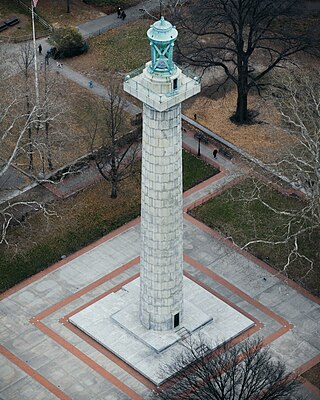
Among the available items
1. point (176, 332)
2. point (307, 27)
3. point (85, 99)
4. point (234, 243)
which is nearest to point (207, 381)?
point (176, 332)

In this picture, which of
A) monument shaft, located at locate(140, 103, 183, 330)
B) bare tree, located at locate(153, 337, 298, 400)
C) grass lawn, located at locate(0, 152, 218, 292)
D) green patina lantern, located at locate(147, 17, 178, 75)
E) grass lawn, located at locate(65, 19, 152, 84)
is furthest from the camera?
grass lawn, located at locate(65, 19, 152, 84)

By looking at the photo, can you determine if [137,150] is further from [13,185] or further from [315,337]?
[315,337]

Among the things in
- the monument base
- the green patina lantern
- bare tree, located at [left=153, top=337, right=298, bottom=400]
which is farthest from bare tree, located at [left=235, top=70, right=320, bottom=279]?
the green patina lantern

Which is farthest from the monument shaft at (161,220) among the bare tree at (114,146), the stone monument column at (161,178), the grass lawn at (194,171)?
the grass lawn at (194,171)

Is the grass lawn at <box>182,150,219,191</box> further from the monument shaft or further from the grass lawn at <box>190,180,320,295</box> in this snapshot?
the monument shaft

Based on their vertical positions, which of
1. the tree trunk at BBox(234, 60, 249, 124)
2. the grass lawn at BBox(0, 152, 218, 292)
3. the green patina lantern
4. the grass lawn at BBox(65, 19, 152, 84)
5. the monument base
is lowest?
the grass lawn at BBox(0, 152, 218, 292)

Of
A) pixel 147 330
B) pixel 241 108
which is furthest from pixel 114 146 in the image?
pixel 147 330

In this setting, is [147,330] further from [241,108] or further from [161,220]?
[241,108]
